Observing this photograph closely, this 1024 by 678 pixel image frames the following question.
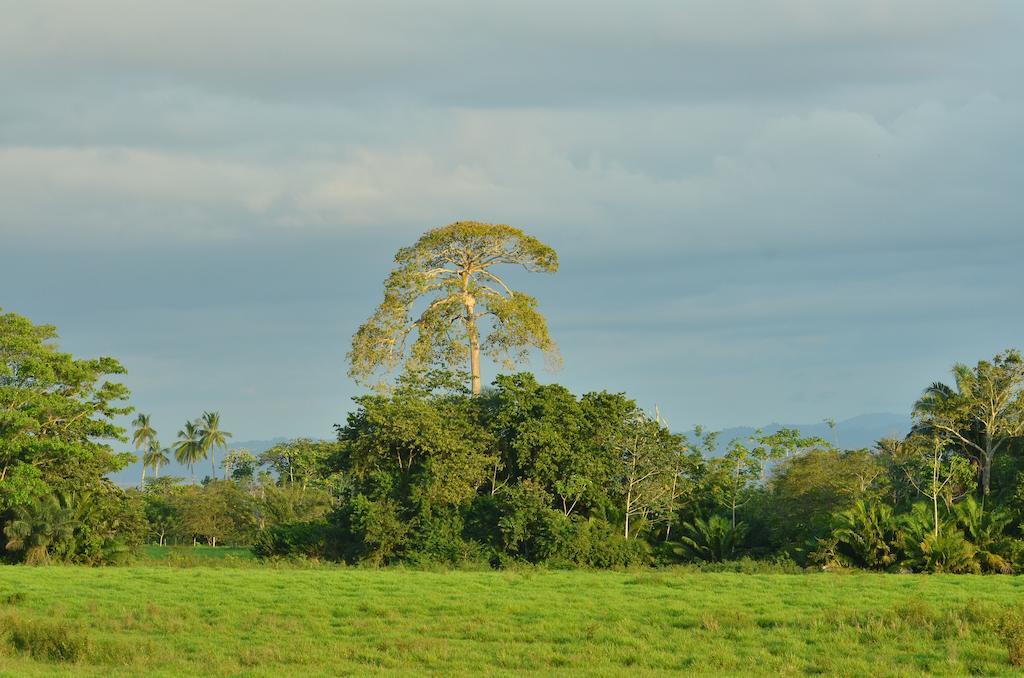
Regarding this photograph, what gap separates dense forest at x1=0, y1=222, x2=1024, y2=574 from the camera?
3328 cm

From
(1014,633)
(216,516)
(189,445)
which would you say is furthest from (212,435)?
(1014,633)

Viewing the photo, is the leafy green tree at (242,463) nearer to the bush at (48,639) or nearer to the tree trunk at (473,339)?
the tree trunk at (473,339)

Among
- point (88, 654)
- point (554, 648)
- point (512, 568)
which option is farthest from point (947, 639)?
point (512, 568)

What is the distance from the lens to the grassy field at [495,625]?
54.6ft

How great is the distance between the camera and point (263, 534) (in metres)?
36.4

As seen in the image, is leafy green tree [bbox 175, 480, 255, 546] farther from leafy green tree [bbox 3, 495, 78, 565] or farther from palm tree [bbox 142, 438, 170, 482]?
palm tree [bbox 142, 438, 170, 482]

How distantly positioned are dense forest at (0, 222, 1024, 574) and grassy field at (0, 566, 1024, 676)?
5.97 meters

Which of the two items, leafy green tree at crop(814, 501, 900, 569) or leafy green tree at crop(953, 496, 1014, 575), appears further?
leafy green tree at crop(814, 501, 900, 569)

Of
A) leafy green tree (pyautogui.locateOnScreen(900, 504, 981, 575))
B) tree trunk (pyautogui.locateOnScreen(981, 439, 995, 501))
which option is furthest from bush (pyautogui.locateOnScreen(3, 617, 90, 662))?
tree trunk (pyautogui.locateOnScreen(981, 439, 995, 501))

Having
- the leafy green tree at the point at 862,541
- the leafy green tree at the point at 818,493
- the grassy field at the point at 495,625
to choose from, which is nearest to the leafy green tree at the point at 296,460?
the leafy green tree at the point at 818,493

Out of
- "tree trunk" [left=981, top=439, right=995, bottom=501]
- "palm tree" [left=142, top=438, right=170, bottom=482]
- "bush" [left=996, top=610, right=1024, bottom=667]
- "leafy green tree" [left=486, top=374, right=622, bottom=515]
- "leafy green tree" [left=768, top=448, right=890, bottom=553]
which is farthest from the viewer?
"palm tree" [left=142, top=438, right=170, bottom=482]

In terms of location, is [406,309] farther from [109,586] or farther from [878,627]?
[878,627]

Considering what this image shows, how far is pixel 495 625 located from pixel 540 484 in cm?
1567

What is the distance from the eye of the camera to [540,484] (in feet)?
117
